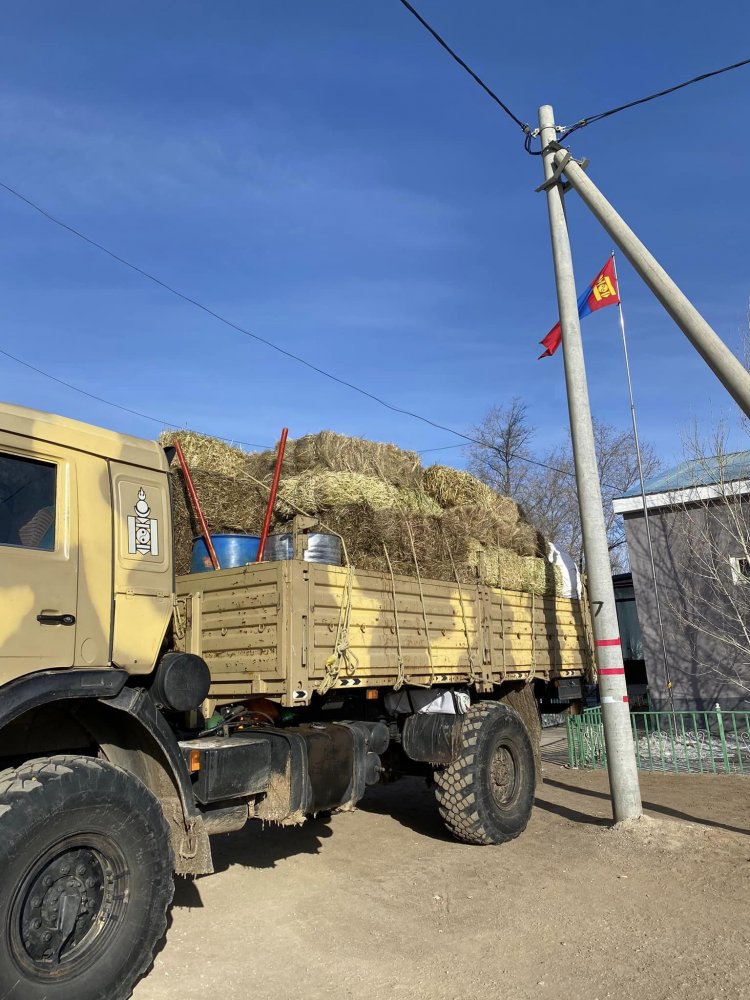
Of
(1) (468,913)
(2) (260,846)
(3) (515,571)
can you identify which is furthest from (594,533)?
(2) (260,846)

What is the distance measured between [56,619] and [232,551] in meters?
2.50

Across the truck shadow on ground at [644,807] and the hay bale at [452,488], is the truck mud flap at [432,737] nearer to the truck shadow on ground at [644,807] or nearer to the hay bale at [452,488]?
the truck shadow on ground at [644,807]

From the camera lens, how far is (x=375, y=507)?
691 centimetres

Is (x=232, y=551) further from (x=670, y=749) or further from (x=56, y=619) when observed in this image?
(x=670, y=749)

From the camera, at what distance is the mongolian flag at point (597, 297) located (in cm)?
964

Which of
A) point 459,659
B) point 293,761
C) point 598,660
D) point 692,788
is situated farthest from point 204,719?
point 692,788

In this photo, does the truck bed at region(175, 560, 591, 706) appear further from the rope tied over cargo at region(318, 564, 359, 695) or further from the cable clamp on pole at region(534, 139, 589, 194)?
the cable clamp on pole at region(534, 139, 589, 194)

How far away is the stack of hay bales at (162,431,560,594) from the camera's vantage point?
672 centimetres

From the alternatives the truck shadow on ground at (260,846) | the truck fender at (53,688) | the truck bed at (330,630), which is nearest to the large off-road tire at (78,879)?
the truck fender at (53,688)

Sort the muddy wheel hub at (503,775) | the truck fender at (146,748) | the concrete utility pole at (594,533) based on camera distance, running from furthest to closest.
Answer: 1. the concrete utility pole at (594,533)
2. the muddy wheel hub at (503,775)
3. the truck fender at (146,748)

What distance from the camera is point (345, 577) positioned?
5766 millimetres

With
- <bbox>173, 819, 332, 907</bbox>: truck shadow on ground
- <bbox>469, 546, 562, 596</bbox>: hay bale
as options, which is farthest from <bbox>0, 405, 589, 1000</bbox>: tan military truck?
<bbox>469, 546, 562, 596</bbox>: hay bale

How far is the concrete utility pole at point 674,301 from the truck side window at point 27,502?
15.2 feet

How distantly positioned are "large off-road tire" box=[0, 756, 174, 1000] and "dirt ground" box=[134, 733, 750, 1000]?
0.60 m
